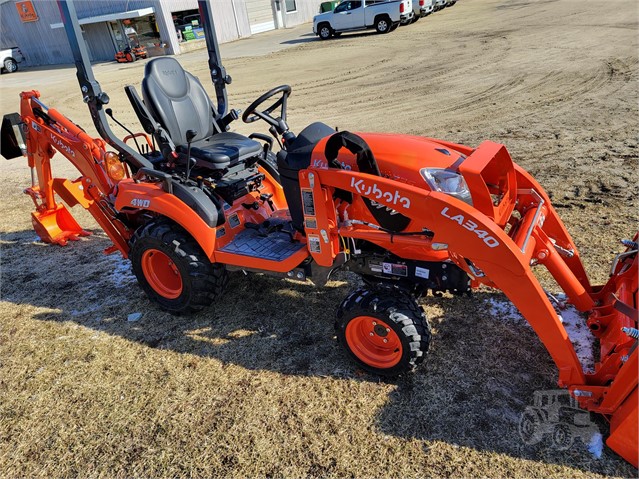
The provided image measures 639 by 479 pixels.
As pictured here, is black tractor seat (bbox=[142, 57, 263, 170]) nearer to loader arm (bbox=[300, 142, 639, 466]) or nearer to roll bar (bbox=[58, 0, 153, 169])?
roll bar (bbox=[58, 0, 153, 169])

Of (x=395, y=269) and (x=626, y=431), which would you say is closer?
(x=626, y=431)

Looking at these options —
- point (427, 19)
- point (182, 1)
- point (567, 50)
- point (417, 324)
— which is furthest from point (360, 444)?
point (182, 1)

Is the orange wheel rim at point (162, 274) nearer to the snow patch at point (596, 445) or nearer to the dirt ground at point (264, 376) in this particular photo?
the dirt ground at point (264, 376)

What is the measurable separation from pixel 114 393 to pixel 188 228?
1.17 meters

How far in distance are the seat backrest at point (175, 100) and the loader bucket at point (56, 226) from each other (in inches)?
91.6

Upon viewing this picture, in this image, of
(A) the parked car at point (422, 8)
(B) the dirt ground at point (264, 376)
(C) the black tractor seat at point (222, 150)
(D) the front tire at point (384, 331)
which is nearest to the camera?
(B) the dirt ground at point (264, 376)

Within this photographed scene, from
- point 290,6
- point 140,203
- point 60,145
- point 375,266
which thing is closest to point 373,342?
point 375,266

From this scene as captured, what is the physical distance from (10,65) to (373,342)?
2932 cm

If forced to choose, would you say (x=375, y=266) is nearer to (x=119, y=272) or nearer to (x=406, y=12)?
(x=119, y=272)

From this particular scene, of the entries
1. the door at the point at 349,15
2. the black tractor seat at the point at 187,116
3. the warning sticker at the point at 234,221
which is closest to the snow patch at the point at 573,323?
the warning sticker at the point at 234,221

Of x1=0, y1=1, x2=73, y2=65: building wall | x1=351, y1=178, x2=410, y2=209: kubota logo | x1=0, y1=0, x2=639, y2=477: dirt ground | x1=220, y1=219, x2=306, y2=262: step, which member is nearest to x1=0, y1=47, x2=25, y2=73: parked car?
x1=0, y1=1, x2=73, y2=65: building wall

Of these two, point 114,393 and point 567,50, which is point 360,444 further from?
point 567,50

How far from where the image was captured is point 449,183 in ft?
8.80

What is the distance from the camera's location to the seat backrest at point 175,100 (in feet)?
12.6
